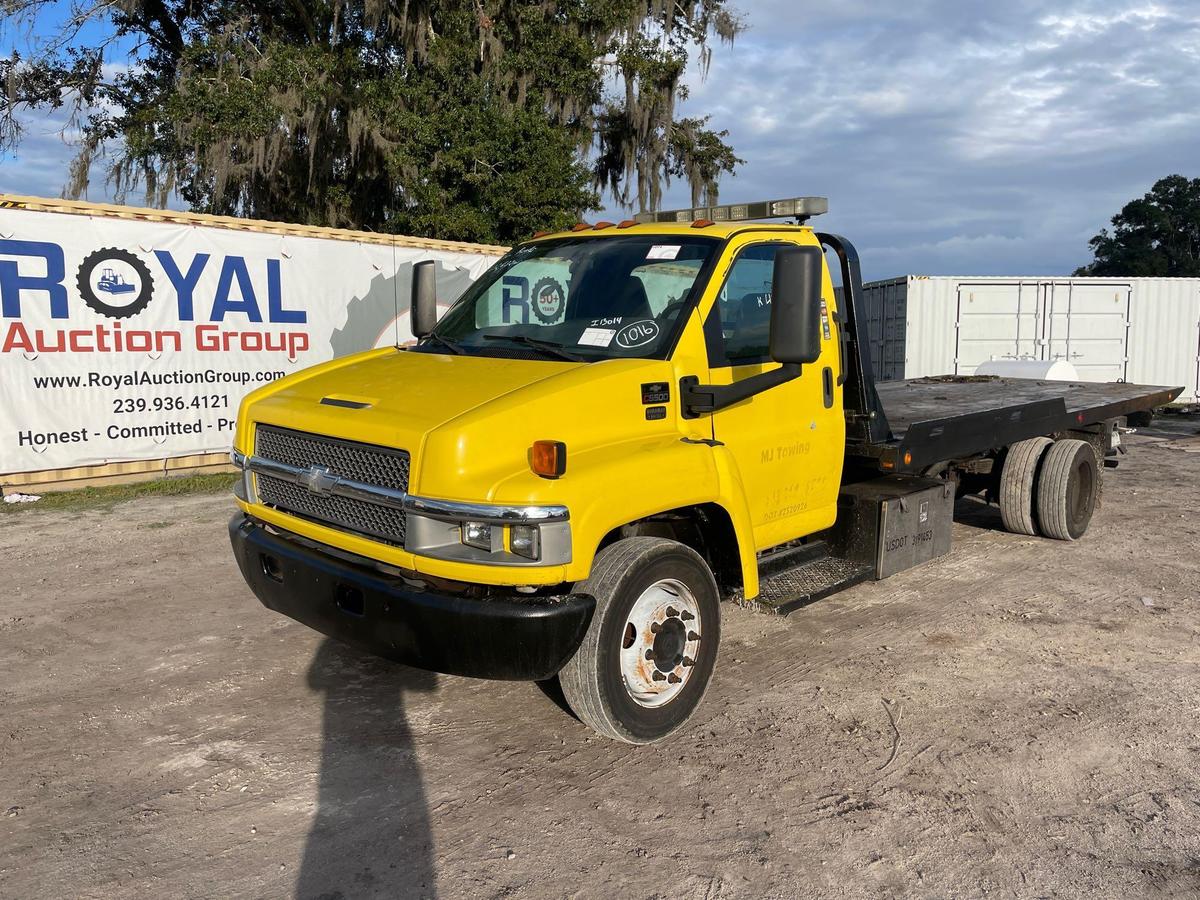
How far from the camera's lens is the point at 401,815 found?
345 centimetres

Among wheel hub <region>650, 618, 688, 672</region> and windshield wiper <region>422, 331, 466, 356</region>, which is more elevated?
windshield wiper <region>422, 331, 466, 356</region>

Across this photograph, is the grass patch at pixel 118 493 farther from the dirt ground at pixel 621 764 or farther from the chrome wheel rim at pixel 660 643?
the chrome wheel rim at pixel 660 643

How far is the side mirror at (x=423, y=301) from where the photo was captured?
5262 millimetres

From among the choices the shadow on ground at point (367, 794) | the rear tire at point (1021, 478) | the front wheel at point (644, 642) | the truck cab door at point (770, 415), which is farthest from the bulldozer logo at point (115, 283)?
the rear tire at point (1021, 478)

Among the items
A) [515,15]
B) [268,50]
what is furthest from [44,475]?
[515,15]

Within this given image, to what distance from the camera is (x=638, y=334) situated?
419cm

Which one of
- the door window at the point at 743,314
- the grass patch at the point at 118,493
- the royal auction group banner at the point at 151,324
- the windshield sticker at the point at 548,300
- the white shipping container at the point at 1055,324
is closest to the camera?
the door window at the point at 743,314

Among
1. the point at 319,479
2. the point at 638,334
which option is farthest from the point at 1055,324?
the point at 319,479

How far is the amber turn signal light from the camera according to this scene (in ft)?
11.1

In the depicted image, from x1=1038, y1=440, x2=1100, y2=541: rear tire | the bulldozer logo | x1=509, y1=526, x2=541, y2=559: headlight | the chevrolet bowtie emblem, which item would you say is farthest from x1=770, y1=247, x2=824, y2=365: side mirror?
the bulldozer logo

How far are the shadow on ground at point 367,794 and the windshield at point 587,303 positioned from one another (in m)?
1.73

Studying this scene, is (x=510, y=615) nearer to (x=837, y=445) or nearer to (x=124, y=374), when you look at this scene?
(x=837, y=445)

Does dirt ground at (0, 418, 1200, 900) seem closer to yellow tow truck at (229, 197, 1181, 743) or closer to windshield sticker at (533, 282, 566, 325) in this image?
yellow tow truck at (229, 197, 1181, 743)

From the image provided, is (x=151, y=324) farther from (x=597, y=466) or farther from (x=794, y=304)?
(x=794, y=304)
